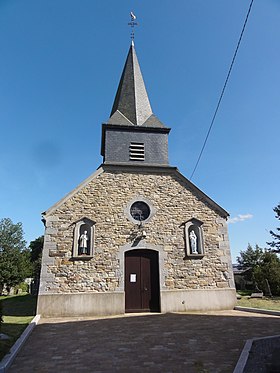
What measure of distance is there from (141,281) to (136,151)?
5.52m

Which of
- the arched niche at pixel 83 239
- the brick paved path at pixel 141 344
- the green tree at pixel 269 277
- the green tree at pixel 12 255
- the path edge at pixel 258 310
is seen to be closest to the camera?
the brick paved path at pixel 141 344

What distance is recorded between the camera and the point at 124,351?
14.8ft

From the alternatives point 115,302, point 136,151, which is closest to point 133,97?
point 136,151

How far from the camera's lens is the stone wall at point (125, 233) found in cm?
885

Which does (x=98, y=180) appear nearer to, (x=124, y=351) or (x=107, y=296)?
(x=107, y=296)

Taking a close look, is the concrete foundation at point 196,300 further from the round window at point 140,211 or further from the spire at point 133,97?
the spire at point 133,97

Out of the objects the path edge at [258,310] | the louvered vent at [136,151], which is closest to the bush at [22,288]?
the louvered vent at [136,151]

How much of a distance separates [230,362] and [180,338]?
63.6 inches

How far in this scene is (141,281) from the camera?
9.41 m

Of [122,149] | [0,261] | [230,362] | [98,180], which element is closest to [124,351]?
[230,362]

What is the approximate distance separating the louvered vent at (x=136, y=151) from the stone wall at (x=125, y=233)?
83 centimetres

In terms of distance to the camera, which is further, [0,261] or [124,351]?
[0,261]

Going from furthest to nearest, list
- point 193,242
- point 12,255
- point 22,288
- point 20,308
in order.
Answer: point 22,288 < point 12,255 < point 20,308 < point 193,242

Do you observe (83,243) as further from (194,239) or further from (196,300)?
(196,300)
